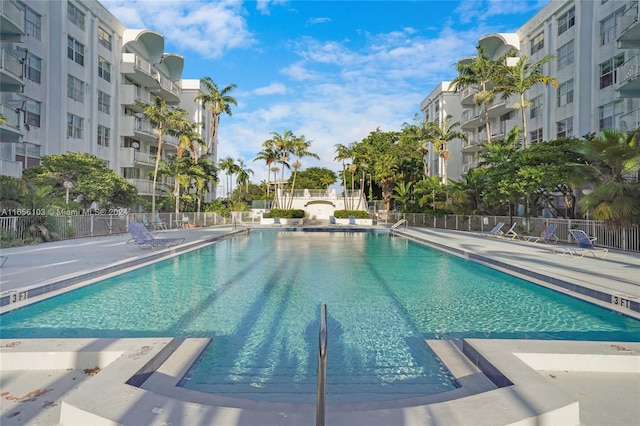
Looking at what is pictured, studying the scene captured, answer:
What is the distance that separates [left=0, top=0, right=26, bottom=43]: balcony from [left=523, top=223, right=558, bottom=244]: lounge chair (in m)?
27.0

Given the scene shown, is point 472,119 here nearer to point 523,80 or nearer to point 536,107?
point 536,107

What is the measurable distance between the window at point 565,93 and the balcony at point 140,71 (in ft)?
109

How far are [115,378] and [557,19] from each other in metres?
35.0

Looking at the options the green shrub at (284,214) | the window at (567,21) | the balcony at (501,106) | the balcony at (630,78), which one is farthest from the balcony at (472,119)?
the green shrub at (284,214)

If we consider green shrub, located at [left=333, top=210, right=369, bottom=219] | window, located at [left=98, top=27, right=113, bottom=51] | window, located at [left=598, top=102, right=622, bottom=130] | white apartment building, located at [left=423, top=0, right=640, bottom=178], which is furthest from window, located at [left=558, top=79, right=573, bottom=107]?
window, located at [left=98, top=27, right=113, bottom=51]

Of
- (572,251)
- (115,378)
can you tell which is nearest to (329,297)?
(115,378)

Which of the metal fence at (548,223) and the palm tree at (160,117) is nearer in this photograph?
the metal fence at (548,223)

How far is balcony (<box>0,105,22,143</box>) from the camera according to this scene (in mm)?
18170

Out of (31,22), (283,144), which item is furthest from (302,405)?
(283,144)

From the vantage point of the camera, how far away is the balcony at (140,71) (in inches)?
1299

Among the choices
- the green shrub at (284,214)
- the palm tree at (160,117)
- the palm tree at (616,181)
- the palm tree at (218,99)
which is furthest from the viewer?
the green shrub at (284,214)

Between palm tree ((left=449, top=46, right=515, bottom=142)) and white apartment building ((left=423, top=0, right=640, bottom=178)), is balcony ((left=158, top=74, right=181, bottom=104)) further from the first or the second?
white apartment building ((left=423, top=0, right=640, bottom=178))

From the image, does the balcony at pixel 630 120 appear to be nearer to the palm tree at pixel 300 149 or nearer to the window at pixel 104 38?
the palm tree at pixel 300 149

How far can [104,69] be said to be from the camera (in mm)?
31047
